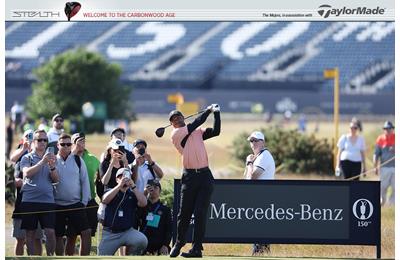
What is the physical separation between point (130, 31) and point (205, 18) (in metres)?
65.5

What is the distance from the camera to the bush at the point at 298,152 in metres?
28.7

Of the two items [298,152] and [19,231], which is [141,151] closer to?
[19,231]

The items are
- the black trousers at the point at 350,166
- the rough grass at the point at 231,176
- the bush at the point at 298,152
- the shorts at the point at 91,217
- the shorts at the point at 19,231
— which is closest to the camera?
the shorts at the point at 19,231

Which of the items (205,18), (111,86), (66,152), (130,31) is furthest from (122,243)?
(130,31)

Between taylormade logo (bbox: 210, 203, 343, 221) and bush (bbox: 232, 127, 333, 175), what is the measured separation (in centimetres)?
1427

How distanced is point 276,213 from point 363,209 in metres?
1.08

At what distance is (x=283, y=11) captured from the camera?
48.1 feet

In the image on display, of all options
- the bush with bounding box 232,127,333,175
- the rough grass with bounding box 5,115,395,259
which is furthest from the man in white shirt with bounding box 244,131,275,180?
the bush with bounding box 232,127,333,175

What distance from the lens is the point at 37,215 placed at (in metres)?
13.4

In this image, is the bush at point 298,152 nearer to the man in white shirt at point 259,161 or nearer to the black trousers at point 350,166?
the black trousers at point 350,166

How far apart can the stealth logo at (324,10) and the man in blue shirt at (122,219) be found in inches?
136

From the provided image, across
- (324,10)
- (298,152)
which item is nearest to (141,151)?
(324,10)

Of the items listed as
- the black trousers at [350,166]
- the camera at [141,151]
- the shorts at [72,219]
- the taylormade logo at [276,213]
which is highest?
the black trousers at [350,166]

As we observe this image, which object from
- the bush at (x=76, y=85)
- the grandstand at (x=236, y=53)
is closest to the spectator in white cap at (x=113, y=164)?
the bush at (x=76, y=85)
